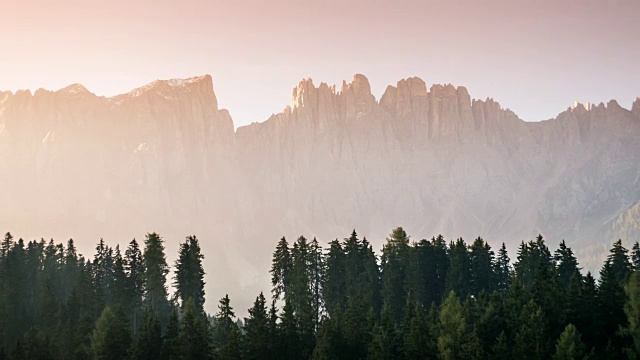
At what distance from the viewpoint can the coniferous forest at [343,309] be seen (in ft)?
257

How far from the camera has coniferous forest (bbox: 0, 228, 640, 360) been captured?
257 feet

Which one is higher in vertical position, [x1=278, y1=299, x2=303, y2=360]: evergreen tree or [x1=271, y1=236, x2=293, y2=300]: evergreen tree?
[x1=271, y1=236, x2=293, y2=300]: evergreen tree

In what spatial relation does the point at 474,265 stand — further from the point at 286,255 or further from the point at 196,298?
the point at 196,298

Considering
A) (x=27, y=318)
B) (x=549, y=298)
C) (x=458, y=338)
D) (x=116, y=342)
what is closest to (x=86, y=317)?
(x=116, y=342)

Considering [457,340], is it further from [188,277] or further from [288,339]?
[188,277]

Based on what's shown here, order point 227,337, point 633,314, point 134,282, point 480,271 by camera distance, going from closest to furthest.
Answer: point 633,314 → point 227,337 → point 134,282 → point 480,271

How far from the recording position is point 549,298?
82188mm

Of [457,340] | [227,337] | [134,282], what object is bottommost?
[457,340]

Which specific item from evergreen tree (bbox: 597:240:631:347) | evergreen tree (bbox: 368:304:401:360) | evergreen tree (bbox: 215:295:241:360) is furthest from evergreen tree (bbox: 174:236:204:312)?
evergreen tree (bbox: 597:240:631:347)

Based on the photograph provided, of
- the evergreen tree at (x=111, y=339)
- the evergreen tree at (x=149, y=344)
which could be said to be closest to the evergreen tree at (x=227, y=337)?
the evergreen tree at (x=149, y=344)

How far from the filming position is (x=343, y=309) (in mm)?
111000

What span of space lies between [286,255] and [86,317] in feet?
92.3

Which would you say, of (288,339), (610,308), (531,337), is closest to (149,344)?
(288,339)

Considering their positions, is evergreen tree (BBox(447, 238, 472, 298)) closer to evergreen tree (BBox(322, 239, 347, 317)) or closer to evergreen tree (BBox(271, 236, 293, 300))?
evergreen tree (BBox(322, 239, 347, 317))
